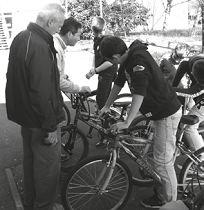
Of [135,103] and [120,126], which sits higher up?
[135,103]

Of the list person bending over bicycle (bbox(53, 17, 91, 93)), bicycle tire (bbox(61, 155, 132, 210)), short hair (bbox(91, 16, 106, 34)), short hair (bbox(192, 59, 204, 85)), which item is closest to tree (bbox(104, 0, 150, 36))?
short hair (bbox(91, 16, 106, 34))

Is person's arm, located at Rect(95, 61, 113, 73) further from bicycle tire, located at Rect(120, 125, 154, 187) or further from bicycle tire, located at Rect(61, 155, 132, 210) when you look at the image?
bicycle tire, located at Rect(61, 155, 132, 210)

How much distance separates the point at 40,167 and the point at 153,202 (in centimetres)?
127

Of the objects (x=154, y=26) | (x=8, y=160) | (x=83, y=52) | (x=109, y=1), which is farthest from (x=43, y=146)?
(x=154, y=26)

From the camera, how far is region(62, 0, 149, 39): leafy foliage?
59.2ft

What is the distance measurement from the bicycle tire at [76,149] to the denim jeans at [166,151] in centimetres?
120

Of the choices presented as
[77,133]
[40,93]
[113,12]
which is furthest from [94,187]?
[113,12]

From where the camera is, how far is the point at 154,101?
280 cm

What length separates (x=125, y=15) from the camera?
59.5 feet

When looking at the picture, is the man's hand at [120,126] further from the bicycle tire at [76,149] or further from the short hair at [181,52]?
the short hair at [181,52]

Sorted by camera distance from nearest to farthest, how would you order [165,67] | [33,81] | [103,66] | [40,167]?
[33,81] < [40,167] < [165,67] < [103,66]

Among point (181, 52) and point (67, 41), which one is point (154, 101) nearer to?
point (67, 41)

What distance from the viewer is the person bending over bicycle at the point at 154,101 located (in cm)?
259

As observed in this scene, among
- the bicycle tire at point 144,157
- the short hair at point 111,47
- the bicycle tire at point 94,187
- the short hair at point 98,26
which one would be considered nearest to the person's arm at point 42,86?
the short hair at point 111,47
